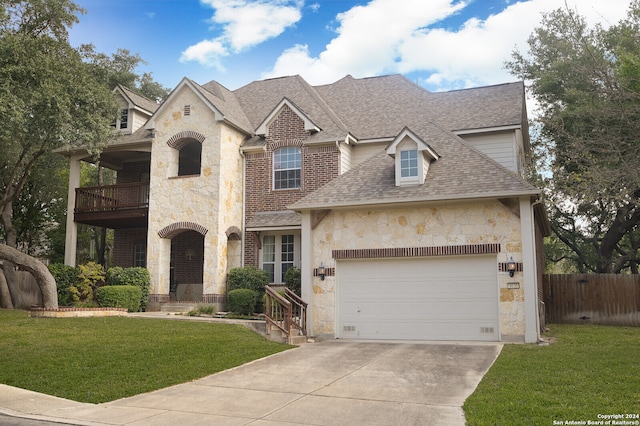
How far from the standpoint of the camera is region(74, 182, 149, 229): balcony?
24.1 meters

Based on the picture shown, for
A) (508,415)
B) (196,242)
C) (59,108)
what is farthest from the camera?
(196,242)

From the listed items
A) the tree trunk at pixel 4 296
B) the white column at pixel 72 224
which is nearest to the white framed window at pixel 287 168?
the white column at pixel 72 224

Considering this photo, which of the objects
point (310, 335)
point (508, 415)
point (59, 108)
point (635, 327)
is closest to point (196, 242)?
point (59, 108)

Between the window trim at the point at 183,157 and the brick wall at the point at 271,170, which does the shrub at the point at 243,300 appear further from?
the window trim at the point at 183,157

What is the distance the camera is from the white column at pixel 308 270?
645 inches

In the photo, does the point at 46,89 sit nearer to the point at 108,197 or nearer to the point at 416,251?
the point at 108,197

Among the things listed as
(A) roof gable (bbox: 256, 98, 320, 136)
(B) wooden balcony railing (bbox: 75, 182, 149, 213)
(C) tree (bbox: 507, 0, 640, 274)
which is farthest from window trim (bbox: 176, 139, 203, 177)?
(C) tree (bbox: 507, 0, 640, 274)

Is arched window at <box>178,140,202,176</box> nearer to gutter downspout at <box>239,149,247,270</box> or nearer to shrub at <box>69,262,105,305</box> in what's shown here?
gutter downspout at <box>239,149,247,270</box>

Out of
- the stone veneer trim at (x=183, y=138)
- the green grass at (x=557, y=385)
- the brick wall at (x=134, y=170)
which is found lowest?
the green grass at (x=557, y=385)

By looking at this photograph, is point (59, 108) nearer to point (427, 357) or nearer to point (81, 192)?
point (81, 192)

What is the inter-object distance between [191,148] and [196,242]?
13.1 feet

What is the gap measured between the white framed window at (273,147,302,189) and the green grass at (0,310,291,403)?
7.41m

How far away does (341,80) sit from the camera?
27359 millimetres

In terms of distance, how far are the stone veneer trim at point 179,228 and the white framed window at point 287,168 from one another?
3196 millimetres
